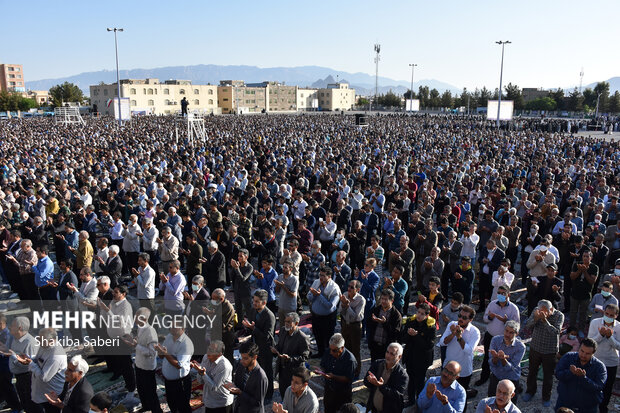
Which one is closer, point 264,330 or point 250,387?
point 250,387

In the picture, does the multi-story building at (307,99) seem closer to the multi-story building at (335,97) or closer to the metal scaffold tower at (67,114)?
the multi-story building at (335,97)

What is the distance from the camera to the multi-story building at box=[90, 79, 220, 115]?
88.5 metres

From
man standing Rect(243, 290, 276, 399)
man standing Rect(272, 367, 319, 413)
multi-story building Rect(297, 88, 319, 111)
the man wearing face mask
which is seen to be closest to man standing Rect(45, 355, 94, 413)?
man standing Rect(243, 290, 276, 399)

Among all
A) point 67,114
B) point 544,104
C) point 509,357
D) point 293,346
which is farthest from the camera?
point 544,104

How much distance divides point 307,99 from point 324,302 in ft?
409

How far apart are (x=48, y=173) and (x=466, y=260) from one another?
14.4 metres

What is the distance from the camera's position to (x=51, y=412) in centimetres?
488

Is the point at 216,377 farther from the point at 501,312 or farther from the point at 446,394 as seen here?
the point at 501,312

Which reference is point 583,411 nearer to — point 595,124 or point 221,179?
point 221,179

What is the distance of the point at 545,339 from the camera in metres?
5.20

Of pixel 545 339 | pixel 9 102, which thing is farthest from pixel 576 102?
pixel 9 102

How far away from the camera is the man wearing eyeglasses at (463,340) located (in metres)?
4.96

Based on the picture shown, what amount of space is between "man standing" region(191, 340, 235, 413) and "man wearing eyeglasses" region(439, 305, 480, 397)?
8.07 feet

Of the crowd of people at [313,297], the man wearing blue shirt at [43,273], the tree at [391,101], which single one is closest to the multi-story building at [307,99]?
the tree at [391,101]
